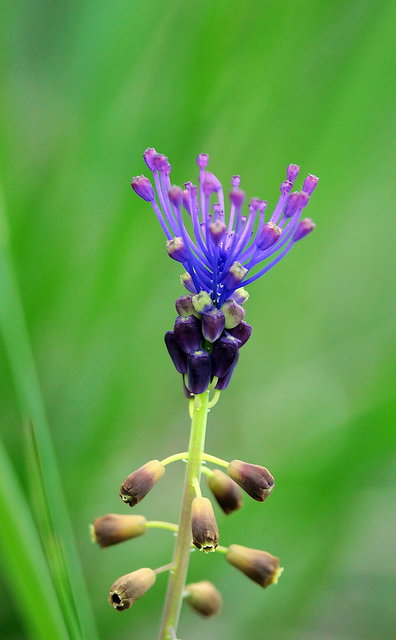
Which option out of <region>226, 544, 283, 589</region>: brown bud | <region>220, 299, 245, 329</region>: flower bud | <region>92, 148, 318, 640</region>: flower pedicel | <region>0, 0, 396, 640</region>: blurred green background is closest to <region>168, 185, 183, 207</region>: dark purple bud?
<region>92, 148, 318, 640</region>: flower pedicel

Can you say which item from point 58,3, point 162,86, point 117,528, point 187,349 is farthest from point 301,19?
point 117,528

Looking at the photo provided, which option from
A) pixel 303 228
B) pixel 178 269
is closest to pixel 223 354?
pixel 303 228

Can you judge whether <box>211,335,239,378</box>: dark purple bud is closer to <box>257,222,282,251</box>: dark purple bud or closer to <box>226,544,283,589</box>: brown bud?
<box>257,222,282,251</box>: dark purple bud

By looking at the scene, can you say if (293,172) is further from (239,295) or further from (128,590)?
(128,590)

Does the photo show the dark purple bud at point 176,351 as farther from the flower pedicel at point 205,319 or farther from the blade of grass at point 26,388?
the blade of grass at point 26,388

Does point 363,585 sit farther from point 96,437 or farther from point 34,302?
point 34,302
